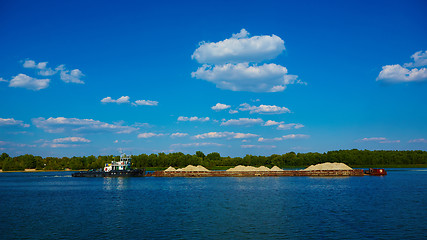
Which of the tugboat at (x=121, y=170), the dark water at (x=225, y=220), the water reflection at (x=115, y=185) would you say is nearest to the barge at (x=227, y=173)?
the tugboat at (x=121, y=170)

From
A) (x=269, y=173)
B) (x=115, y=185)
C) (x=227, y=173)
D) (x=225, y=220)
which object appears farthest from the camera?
(x=227, y=173)

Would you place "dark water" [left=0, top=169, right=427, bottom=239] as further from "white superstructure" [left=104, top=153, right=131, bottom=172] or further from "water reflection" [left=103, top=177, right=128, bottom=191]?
"white superstructure" [left=104, top=153, right=131, bottom=172]

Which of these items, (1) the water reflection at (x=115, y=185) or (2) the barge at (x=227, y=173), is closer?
(1) the water reflection at (x=115, y=185)

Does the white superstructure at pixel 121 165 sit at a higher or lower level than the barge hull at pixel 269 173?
higher

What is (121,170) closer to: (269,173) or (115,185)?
(115,185)

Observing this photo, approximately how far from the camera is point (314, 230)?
33625mm

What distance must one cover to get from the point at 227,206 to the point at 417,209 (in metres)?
28.4

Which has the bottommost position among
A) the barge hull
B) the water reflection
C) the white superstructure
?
the water reflection

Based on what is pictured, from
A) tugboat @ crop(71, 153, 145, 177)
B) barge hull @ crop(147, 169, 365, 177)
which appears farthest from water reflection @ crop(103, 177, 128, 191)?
barge hull @ crop(147, 169, 365, 177)

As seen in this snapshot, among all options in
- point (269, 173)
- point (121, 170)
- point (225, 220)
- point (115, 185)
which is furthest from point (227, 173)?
point (225, 220)

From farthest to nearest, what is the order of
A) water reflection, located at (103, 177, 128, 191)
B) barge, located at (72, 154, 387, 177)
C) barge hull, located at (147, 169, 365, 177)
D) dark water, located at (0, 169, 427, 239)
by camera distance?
barge, located at (72, 154, 387, 177) → barge hull, located at (147, 169, 365, 177) → water reflection, located at (103, 177, 128, 191) → dark water, located at (0, 169, 427, 239)

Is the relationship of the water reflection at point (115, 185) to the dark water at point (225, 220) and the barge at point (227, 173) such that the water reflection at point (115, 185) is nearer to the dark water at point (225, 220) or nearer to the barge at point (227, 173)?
the barge at point (227, 173)

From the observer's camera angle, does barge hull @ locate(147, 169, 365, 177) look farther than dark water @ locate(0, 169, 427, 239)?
Yes

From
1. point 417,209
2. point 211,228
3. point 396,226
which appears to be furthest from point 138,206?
point 417,209
